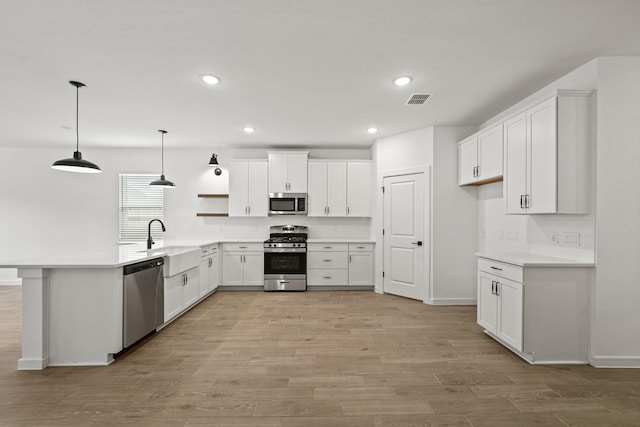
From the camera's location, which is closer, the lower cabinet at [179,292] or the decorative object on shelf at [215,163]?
the lower cabinet at [179,292]

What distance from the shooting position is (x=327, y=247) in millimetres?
5551

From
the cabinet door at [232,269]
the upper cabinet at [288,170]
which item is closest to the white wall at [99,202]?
the upper cabinet at [288,170]

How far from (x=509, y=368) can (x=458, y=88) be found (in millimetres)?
2800

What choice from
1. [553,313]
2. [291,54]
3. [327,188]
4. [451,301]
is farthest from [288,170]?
[553,313]

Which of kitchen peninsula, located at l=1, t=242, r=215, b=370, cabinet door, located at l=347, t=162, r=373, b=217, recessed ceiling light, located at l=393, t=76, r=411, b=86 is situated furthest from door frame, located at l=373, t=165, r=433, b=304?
kitchen peninsula, located at l=1, t=242, r=215, b=370

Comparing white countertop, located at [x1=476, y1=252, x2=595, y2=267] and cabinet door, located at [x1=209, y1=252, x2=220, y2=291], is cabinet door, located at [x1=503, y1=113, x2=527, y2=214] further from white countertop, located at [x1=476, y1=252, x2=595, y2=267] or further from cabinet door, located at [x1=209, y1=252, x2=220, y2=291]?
cabinet door, located at [x1=209, y1=252, x2=220, y2=291]

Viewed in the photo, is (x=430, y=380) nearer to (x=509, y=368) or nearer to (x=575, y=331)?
(x=509, y=368)

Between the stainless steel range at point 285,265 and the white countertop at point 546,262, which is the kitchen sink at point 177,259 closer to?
the stainless steel range at point 285,265

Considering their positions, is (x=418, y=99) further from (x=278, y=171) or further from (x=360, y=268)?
(x=360, y=268)

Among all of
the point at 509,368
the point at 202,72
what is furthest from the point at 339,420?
Result: the point at 202,72

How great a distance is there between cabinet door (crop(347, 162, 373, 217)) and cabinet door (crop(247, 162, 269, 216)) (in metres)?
1.60

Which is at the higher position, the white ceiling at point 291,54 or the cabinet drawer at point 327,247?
the white ceiling at point 291,54

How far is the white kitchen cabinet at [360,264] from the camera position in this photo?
18.1 ft

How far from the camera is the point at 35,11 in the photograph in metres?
2.03
